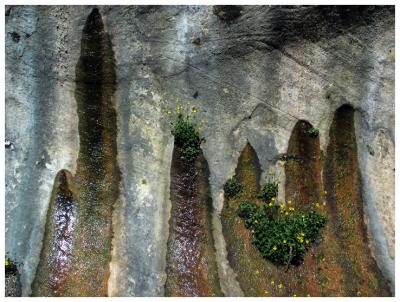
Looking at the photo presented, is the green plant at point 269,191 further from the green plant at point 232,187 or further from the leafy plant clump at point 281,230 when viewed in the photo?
the green plant at point 232,187

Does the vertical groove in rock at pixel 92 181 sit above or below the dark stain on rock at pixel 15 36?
below

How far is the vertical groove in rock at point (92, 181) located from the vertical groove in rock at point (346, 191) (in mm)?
5156

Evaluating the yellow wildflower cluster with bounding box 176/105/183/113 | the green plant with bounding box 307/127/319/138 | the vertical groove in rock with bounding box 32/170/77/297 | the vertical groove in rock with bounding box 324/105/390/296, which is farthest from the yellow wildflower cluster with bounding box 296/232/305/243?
the vertical groove in rock with bounding box 32/170/77/297

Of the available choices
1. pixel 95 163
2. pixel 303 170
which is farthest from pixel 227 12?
pixel 95 163

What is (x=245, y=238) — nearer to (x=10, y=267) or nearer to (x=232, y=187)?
(x=232, y=187)

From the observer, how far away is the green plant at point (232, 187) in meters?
9.34

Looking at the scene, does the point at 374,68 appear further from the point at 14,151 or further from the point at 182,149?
the point at 14,151

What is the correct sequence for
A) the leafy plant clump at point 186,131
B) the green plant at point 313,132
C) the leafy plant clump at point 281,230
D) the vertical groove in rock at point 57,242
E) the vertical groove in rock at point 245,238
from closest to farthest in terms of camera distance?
the vertical groove in rock at point 245,238
the vertical groove in rock at point 57,242
the leafy plant clump at point 281,230
the leafy plant clump at point 186,131
the green plant at point 313,132

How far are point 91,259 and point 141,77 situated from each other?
4.33 m

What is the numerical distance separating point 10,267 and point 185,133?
5.01 m

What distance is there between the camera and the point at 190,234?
9070mm

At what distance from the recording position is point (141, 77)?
892 cm

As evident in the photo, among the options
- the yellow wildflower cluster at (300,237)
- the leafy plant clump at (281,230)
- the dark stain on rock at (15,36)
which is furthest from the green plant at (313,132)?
the dark stain on rock at (15,36)

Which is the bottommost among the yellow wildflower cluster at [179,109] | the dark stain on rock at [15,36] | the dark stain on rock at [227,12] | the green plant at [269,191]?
the green plant at [269,191]
